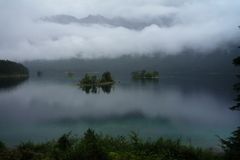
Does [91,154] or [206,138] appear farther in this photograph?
[206,138]

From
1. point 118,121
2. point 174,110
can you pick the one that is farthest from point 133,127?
point 174,110

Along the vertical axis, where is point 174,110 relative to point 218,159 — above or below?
below

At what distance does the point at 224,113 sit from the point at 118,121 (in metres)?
31.4

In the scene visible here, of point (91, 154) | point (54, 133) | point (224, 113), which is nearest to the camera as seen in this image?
point (91, 154)

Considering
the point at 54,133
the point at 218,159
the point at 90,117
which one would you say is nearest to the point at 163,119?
the point at 90,117

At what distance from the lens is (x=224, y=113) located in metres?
91.2

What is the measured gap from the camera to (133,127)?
6812 cm

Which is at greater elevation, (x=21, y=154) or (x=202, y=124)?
(x=21, y=154)

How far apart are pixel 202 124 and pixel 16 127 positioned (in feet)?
130

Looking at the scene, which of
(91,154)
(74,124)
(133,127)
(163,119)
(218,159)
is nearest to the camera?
(91,154)

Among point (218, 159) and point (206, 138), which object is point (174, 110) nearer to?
point (206, 138)

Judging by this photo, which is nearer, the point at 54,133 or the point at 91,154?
the point at 91,154

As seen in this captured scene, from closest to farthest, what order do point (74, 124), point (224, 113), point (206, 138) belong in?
point (206, 138) < point (74, 124) < point (224, 113)

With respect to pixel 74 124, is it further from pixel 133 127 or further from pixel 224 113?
pixel 224 113
